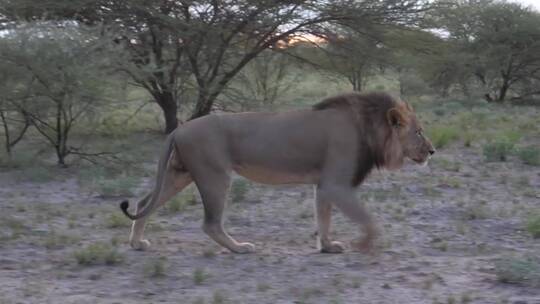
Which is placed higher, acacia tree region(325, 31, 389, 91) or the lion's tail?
acacia tree region(325, 31, 389, 91)

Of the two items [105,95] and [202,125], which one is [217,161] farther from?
[105,95]

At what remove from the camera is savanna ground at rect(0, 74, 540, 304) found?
6734 millimetres

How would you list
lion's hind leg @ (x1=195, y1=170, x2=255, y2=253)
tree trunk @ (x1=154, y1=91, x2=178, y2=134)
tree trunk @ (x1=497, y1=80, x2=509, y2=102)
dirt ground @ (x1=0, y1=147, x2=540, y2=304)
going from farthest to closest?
tree trunk @ (x1=497, y1=80, x2=509, y2=102) → tree trunk @ (x1=154, y1=91, x2=178, y2=134) → lion's hind leg @ (x1=195, y1=170, x2=255, y2=253) → dirt ground @ (x1=0, y1=147, x2=540, y2=304)

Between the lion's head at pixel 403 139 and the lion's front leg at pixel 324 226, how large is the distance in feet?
2.30

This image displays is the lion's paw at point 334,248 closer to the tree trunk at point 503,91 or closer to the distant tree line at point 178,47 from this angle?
the distant tree line at point 178,47

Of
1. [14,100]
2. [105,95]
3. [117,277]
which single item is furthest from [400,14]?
[117,277]

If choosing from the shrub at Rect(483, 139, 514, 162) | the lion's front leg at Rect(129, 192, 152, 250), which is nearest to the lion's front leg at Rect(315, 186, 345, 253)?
→ the lion's front leg at Rect(129, 192, 152, 250)

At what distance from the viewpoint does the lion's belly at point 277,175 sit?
8.12 meters

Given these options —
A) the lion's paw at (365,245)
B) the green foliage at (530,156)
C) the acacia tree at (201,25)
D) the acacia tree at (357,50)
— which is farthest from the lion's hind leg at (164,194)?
the acacia tree at (357,50)

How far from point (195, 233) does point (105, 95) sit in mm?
5694

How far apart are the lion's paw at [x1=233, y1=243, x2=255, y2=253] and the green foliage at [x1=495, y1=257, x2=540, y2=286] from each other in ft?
7.38

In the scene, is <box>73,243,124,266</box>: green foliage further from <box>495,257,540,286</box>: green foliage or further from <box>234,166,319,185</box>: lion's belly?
<box>495,257,540,286</box>: green foliage

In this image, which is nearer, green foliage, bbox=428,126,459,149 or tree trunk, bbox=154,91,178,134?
green foliage, bbox=428,126,459,149

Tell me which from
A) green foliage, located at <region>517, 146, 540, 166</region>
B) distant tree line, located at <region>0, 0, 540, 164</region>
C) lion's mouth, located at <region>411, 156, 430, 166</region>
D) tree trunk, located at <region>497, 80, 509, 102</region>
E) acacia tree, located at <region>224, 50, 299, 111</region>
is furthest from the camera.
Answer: tree trunk, located at <region>497, 80, 509, 102</region>
